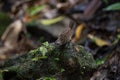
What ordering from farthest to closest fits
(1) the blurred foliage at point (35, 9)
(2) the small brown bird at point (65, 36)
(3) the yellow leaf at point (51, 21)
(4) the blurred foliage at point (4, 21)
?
(1) the blurred foliage at point (35, 9) < (4) the blurred foliage at point (4, 21) < (3) the yellow leaf at point (51, 21) < (2) the small brown bird at point (65, 36)

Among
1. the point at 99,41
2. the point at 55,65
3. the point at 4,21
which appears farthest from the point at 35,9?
the point at 55,65

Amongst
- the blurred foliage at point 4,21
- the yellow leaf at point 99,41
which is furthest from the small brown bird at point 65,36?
the blurred foliage at point 4,21

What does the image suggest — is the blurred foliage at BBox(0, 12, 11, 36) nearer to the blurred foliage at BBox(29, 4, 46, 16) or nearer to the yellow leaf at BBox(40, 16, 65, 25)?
the blurred foliage at BBox(29, 4, 46, 16)

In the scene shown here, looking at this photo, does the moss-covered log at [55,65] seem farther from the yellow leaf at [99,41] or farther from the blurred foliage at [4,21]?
the blurred foliage at [4,21]

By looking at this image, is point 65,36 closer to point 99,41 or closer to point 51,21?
point 99,41

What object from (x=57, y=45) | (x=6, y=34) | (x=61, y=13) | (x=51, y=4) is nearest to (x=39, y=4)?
(x=51, y=4)

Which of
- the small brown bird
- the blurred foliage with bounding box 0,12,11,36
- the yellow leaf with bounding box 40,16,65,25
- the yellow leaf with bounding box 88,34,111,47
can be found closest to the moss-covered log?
the small brown bird

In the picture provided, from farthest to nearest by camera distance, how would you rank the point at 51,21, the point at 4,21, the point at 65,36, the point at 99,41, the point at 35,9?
1. the point at 35,9
2. the point at 4,21
3. the point at 51,21
4. the point at 99,41
5. the point at 65,36

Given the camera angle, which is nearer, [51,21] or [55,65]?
[55,65]
